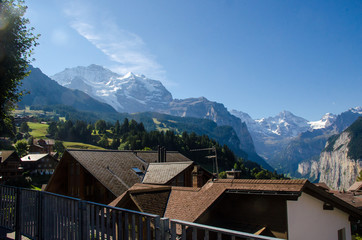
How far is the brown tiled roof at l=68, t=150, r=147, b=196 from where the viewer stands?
1094 inches

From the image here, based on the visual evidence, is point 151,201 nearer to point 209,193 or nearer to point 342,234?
point 209,193

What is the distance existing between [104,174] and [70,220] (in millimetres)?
22419

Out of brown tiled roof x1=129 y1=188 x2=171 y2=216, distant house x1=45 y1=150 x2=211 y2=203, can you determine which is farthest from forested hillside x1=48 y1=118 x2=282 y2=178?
brown tiled roof x1=129 y1=188 x2=171 y2=216

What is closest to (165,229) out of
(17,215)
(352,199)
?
(17,215)

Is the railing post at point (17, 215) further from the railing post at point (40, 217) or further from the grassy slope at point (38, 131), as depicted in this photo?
the grassy slope at point (38, 131)

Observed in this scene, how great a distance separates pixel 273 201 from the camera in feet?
40.2

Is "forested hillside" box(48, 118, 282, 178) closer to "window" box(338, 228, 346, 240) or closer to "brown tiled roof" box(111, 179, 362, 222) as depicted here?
"brown tiled roof" box(111, 179, 362, 222)

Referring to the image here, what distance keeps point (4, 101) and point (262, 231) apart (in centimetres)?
1517

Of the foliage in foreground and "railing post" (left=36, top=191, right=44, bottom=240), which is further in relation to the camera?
the foliage in foreground

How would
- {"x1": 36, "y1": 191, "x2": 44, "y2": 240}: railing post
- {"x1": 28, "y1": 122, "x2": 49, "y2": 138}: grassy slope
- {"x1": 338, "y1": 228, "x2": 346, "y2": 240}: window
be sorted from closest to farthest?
{"x1": 36, "y1": 191, "x2": 44, "y2": 240}: railing post < {"x1": 338, "y1": 228, "x2": 346, "y2": 240}: window < {"x1": 28, "y1": 122, "x2": 49, "y2": 138}: grassy slope

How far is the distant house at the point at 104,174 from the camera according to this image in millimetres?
27656

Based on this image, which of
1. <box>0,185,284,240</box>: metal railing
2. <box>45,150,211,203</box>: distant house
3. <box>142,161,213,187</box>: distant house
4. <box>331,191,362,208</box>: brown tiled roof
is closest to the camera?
<box>0,185,284,240</box>: metal railing

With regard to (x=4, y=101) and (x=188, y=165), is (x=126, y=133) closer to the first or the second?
(x=188, y=165)

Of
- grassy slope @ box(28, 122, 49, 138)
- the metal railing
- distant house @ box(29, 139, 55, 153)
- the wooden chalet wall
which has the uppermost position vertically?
grassy slope @ box(28, 122, 49, 138)
